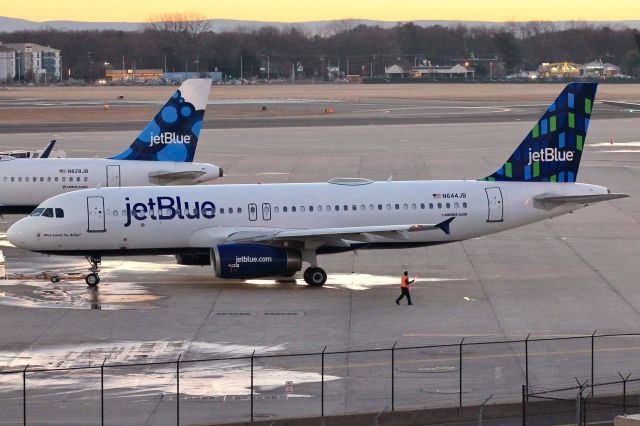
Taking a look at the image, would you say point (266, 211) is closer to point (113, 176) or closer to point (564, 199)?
point (564, 199)

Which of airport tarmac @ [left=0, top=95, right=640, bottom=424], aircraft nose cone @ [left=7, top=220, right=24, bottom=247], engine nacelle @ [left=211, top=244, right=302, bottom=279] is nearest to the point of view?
airport tarmac @ [left=0, top=95, right=640, bottom=424]

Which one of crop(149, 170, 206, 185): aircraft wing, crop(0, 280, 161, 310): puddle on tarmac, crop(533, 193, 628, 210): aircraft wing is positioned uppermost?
crop(533, 193, 628, 210): aircraft wing

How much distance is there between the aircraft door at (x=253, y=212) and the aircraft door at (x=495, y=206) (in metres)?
8.26

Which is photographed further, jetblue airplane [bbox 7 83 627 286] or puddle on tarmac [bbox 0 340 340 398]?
jetblue airplane [bbox 7 83 627 286]

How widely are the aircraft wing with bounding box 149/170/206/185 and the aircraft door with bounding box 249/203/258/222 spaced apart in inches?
606

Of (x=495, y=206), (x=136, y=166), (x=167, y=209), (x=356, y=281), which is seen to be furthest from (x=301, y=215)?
(x=136, y=166)

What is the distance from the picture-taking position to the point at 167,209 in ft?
147

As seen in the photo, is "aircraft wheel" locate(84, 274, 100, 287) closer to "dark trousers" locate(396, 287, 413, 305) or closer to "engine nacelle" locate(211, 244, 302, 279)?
"engine nacelle" locate(211, 244, 302, 279)

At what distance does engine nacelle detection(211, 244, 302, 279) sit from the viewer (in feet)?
141

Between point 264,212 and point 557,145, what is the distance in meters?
11.2

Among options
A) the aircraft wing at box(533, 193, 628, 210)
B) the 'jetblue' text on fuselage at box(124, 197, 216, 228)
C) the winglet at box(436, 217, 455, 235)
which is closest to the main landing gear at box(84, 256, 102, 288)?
the 'jetblue' text on fuselage at box(124, 197, 216, 228)

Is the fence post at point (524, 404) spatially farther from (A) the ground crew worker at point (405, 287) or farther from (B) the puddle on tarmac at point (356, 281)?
(B) the puddle on tarmac at point (356, 281)

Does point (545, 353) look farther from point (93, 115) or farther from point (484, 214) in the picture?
point (93, 115)

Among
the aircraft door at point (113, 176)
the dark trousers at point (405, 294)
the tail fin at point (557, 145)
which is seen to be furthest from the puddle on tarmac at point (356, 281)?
the aircraft door at point (113, 176)
